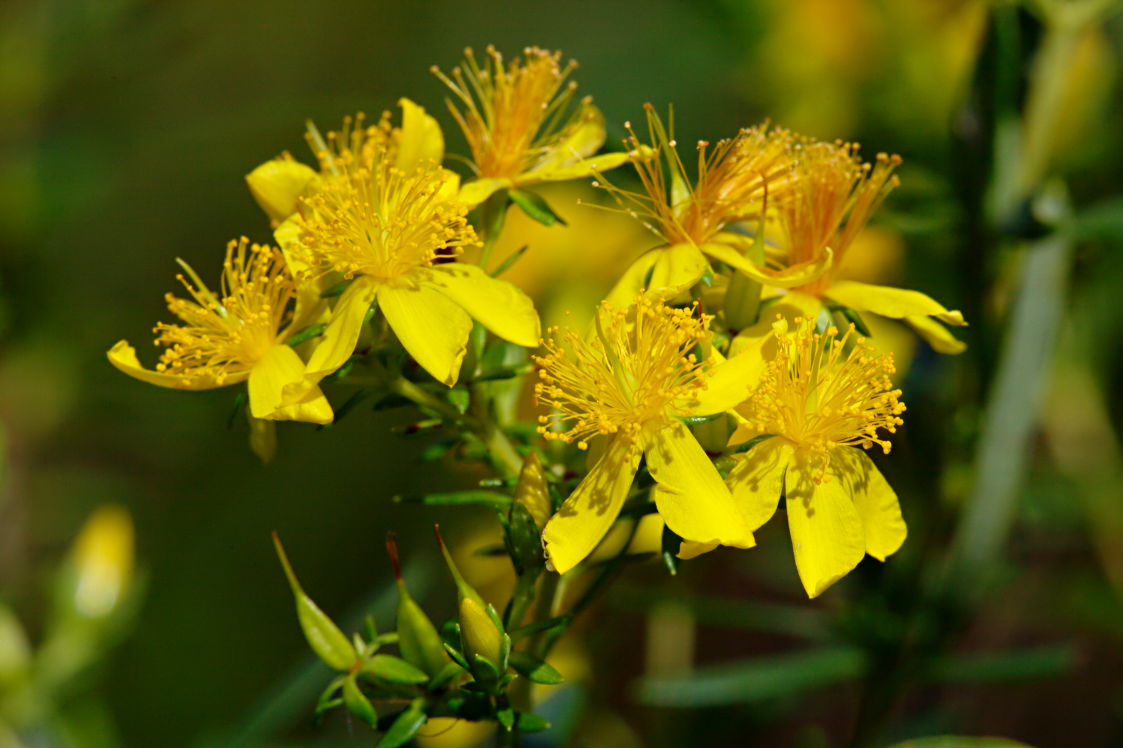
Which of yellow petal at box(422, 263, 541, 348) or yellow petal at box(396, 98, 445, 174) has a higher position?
yellow petal at box(396, 98, 445, 174)

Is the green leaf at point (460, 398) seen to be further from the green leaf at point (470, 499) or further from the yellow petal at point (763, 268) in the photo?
the yellow petal at point (763, 268)

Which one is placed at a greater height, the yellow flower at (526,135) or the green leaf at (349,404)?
the yellow flower at (526,135)

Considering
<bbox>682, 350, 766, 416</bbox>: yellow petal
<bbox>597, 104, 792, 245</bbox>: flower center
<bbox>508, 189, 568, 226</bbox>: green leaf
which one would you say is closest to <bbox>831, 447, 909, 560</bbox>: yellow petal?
<bbox>682, 350, 766, 416</bbox>: yellow petal

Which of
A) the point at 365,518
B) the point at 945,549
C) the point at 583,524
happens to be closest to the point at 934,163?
the point at 945,549

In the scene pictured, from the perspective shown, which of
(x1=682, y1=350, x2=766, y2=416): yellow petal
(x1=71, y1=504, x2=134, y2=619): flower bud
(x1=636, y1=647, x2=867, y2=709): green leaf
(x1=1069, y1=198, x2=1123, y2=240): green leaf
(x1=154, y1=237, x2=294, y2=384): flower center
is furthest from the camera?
(x1=71, y1=504, x2=134, y2=619): flower bud

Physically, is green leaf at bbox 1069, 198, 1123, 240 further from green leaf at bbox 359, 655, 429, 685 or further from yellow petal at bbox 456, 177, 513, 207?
green leaf at bbox 359, 655, 429, 685

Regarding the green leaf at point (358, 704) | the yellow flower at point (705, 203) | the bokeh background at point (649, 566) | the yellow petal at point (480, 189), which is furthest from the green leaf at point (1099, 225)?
the green leaf at point (358, 704)
